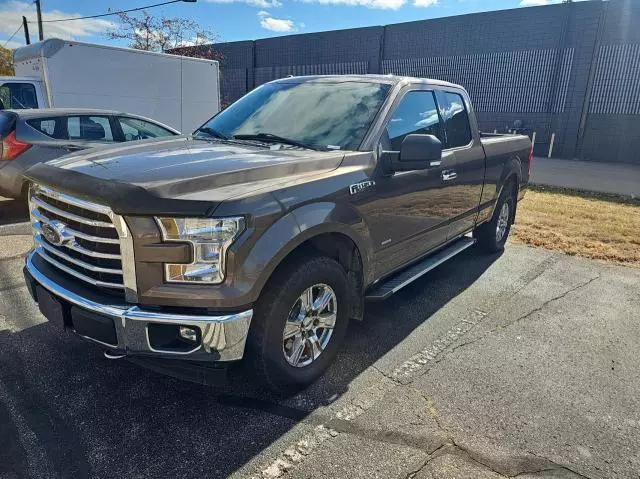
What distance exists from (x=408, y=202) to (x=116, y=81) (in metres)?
9.71

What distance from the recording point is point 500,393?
3.01 meters

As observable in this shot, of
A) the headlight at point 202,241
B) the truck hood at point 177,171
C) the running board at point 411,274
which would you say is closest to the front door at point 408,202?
the running board at point 411,274

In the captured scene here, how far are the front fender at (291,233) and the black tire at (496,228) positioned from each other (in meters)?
3.29

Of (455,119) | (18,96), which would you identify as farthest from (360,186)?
(18,96)

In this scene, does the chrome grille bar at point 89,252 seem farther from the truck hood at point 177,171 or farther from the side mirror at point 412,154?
the side mirror at point 412,154

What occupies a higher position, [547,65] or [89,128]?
[547,65]

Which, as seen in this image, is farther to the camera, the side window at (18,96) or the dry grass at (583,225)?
the side window at (18,96)

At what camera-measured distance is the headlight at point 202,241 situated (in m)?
2.24

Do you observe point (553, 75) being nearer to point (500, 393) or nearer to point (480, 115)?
point (480, 115)

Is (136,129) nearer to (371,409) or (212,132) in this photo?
(212,132)

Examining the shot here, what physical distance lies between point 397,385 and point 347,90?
227 centimetres

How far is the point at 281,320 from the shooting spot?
2.60m

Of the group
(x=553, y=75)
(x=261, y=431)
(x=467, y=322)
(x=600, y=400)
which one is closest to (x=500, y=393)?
(x=600, y=400)

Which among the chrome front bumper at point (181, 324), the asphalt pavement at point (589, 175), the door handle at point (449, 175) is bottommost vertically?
the asphalt pavement at point (589, 175)
